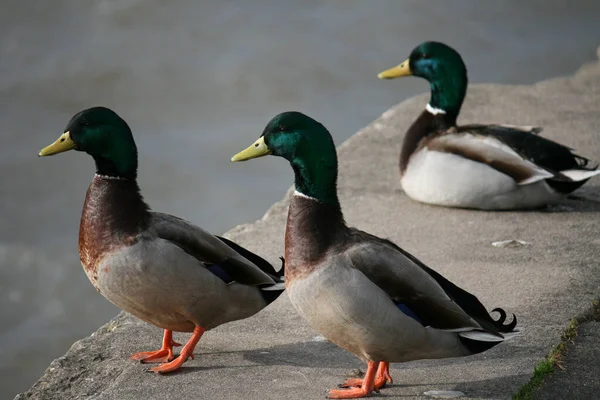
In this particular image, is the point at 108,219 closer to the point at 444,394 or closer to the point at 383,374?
the point at 383,374

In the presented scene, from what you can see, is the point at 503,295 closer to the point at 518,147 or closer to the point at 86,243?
the point at 518,147

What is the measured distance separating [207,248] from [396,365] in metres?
0.87

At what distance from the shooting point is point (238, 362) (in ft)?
13.4

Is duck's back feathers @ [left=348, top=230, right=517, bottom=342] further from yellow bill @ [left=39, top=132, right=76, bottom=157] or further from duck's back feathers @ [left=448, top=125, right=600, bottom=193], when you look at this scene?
duck's back feathers @ [left=448, top=125, right=600, bottom=193]

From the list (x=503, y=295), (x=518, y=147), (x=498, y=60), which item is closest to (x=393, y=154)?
(x=518, y=147)

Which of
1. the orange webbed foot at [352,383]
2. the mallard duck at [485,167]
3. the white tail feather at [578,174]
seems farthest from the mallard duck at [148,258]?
the white tail feather at [578,174]

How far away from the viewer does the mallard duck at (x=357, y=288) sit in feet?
11.4

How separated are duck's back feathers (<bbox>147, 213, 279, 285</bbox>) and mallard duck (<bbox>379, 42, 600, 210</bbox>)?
227 cm

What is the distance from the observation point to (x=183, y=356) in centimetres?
399

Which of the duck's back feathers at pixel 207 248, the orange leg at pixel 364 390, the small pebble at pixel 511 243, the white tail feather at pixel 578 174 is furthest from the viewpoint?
the white tail feather at pixel 578 174

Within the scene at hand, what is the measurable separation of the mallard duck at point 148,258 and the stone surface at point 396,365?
8.2 inches

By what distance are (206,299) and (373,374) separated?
0.70 meters

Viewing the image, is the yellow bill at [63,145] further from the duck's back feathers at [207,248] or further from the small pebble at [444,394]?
the small pebble at [444,394]

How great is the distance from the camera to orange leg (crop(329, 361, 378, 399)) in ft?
12.0
